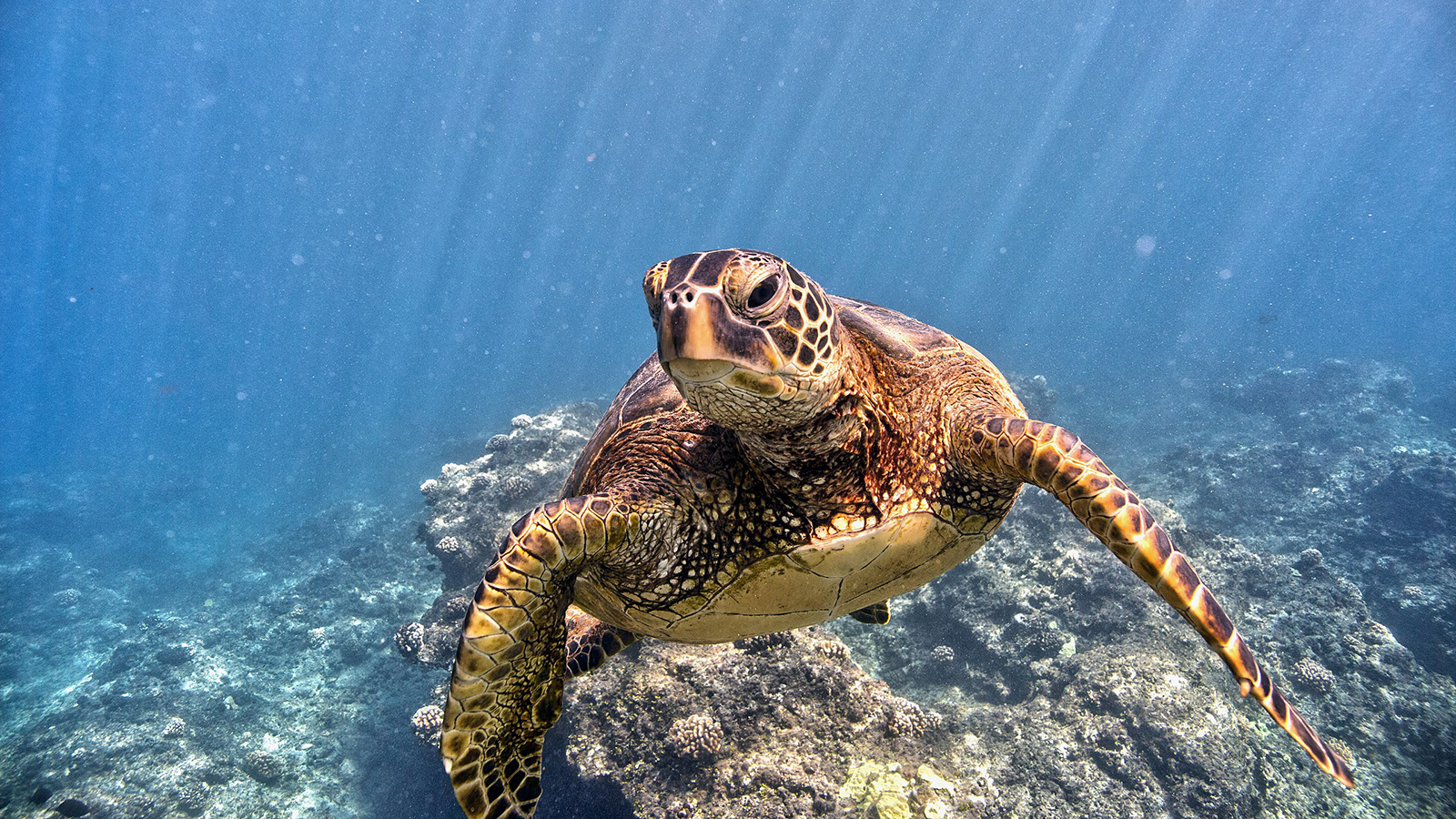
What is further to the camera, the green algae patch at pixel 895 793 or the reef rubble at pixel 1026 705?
the reef rubble at pixel 1026 705

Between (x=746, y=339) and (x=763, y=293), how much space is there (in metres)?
0.17

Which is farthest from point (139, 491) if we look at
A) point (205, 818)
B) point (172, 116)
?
point (172, 116)

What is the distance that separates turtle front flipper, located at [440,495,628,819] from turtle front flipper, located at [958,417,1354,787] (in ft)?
4.19

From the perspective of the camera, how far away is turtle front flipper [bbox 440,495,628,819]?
1652 mm

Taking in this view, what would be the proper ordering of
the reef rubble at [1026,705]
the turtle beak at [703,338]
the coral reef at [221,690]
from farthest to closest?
the coral reef at [221,690], the reef rubble at [1026,705], the turtle beak at [703,338]

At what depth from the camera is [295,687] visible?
880 centimetres

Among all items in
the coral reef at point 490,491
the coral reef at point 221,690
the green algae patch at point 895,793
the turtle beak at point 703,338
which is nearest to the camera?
the turtle beak at point 703,338

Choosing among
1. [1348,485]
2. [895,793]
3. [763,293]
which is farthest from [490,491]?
[1348,485]

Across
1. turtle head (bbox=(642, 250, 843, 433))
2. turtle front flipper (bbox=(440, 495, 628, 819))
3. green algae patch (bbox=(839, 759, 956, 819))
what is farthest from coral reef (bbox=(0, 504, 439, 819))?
turtle head (bbox=(642, 250, 843, 433))

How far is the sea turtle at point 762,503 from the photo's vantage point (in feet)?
5.08

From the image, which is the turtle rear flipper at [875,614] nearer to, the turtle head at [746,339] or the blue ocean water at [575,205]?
the turtle head at [746,339]

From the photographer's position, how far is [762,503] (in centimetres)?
205

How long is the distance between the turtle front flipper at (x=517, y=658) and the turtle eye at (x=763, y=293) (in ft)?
2.47

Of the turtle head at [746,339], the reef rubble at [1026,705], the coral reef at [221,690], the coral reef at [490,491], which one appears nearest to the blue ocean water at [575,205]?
the coral reef at [221,690]
